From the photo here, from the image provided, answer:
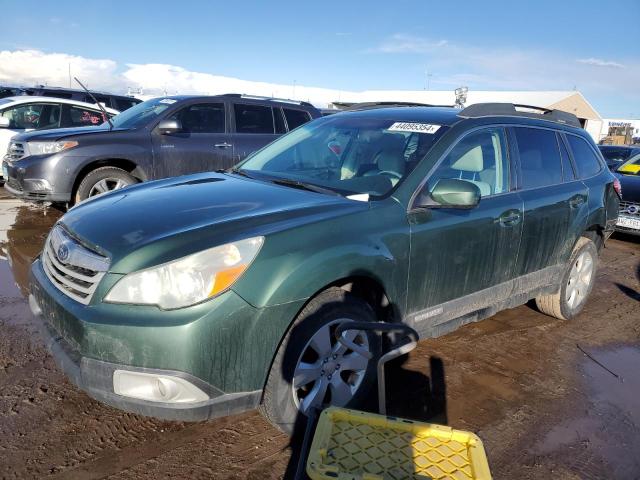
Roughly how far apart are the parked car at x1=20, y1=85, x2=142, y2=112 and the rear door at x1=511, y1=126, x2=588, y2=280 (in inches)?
451

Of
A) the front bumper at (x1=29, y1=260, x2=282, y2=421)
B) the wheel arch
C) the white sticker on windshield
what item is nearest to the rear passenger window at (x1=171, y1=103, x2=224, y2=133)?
the wheel arch

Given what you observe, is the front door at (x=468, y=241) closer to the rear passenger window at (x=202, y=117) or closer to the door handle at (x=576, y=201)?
the door handle at (x=576, y=201)

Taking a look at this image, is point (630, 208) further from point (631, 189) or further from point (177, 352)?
point (177, 352)

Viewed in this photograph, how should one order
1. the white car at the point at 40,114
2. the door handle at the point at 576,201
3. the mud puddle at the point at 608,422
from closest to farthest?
the mud puddle at the point at 608,422 → the door handle at the point at 576,201 → the white car at the point at 40,114

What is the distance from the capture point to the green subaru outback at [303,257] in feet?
7.24

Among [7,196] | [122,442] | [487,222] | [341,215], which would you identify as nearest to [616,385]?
[487,222]

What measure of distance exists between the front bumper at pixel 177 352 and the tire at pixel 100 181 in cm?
449

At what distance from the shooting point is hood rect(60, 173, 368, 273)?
2.30m

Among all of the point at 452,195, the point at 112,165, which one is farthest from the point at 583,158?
the point at 112,165

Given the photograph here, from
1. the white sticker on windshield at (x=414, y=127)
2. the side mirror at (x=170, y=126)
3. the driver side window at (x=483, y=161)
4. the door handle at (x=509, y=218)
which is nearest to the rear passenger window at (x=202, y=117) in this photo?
the side mirror at (x=170, y=126)

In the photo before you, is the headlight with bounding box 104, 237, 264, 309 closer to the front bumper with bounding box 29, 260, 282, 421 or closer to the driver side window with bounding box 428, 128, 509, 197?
the front bumper with bounding box 29, 260, 282, 421

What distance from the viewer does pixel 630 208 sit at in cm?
802

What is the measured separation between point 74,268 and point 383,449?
1649 mm

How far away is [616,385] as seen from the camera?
11.8 feet
